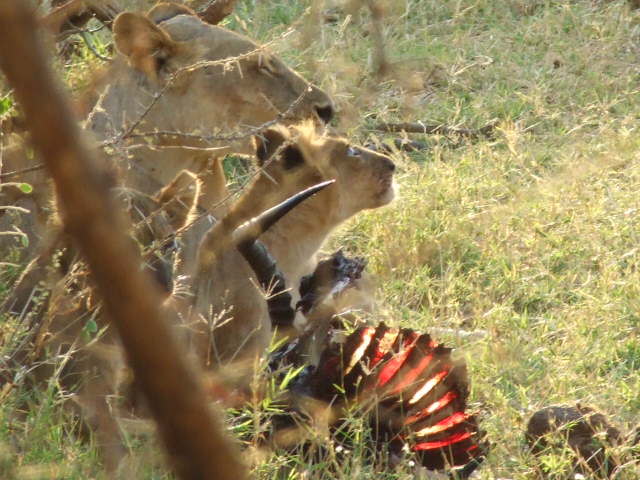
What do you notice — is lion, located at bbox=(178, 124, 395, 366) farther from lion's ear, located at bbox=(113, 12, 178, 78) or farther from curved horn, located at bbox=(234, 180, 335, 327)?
lion's ear, located at bbox=(113, 12, 178, 78)

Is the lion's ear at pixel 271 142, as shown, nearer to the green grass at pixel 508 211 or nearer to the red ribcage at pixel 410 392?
the green grass at pixel 508 211

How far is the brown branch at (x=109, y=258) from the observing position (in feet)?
1.33

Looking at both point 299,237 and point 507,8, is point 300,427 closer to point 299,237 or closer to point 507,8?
point 299,237

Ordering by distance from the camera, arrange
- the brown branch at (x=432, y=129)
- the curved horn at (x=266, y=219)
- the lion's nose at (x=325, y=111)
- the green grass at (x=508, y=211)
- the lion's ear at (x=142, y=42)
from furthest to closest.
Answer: the brown branch at (x=432, y=129)
the lion's nose at (x=325, y=111)
the lion's ear at (x=142, y=42)
the green grass at (x=508, y=211)
the curved horn at (x=266, y=219)

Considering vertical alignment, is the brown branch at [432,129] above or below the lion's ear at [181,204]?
below

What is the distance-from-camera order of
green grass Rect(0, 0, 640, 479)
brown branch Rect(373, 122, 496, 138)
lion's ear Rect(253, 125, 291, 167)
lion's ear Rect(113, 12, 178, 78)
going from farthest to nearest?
brown branch Rect(373, 122, 496, 138), lion's ear Rect(113, 12, 178, 78), lion's ear Rect(253, 125, 291, 167), green grass Rect(0, 0, 640, 479)

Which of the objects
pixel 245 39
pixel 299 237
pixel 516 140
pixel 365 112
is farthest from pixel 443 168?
→ pixel 299 237

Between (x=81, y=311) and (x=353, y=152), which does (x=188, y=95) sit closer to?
A: (x=353, y=152)

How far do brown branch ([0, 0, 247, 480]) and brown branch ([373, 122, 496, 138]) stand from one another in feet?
15.8

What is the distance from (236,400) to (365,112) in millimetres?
3108

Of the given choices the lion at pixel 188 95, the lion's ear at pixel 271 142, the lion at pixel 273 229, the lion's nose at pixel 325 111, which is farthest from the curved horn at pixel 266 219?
the lion's nose at pixel 325 111

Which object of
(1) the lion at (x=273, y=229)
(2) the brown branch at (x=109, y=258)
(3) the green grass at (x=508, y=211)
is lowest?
(3) the green grass at (x=508, y=211)

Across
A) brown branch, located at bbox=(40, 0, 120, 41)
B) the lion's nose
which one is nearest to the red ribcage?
the lion's nose

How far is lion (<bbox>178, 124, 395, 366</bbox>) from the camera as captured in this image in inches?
111
